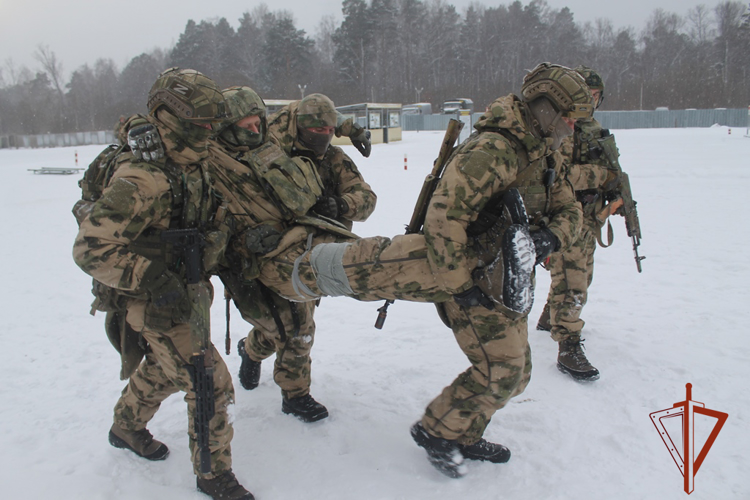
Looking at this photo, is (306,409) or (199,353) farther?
(306,409)

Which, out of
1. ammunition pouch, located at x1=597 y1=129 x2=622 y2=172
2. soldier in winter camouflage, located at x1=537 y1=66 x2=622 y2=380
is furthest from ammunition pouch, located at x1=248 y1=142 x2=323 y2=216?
ammunition pouch, located at x1=597 y1=129 x2=622 y2=172

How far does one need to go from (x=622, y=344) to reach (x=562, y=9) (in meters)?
73.7

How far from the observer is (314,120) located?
3.62 metres

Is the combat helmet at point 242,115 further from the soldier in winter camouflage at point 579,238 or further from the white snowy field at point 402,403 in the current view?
the soldier in winter camouflage at point 579,238

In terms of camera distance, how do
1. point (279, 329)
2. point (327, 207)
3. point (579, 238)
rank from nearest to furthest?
point (279, 329)
point (327, 207)
point (579, 238)

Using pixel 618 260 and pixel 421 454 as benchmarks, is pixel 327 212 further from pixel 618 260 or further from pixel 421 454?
pixel 618 260

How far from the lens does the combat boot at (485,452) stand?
10.1ft

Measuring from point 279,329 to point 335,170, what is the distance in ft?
4.27

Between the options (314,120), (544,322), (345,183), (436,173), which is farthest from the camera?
(544,322)

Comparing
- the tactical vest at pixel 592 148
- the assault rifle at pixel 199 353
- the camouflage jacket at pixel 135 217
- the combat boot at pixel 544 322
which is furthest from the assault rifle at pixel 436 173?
the combat boot at pixel 544 322

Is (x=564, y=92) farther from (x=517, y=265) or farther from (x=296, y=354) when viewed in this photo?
(x=296, y=354)

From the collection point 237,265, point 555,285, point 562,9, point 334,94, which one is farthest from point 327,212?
point 562,9

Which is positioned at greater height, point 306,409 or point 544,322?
point 544,322

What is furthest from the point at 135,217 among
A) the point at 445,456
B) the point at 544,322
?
the point at 544,322
